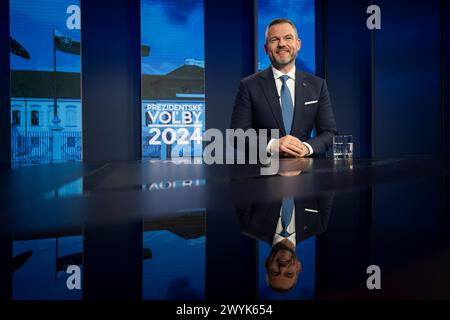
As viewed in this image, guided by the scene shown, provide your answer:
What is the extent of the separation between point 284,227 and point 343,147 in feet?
5.31

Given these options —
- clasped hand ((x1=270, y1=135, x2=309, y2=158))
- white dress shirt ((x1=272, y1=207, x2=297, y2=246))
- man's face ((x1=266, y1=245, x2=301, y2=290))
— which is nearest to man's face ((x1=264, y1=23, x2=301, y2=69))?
clasped hand ((x1=270, y1=135, x2=309, y2=158))

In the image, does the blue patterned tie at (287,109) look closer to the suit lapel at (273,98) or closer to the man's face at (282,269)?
the suit lapel at (273,98)

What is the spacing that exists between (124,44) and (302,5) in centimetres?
211

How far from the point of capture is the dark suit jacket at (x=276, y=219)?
389mm

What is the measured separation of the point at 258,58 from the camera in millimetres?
4348

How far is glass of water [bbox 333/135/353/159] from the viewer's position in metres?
1.91

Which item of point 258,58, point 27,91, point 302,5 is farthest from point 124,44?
point 302,5

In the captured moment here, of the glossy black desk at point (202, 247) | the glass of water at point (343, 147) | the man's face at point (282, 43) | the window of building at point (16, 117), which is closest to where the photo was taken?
the glossy black desk at point (202, 247)

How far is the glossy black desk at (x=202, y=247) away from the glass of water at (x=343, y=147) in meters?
1.26

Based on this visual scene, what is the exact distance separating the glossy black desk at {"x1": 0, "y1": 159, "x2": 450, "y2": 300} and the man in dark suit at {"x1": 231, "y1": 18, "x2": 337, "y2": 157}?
1803 millimetres

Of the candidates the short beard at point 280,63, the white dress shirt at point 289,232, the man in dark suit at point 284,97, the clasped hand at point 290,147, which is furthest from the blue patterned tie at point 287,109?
the white dress shirt at point 289,232

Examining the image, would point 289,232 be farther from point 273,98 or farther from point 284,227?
point 273,98

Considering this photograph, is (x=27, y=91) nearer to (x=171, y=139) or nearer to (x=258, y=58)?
(x=171, y=139)

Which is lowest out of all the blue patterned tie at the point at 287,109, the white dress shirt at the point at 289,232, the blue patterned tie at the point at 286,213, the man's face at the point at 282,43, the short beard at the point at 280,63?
the white dress shirt at the point at 289,232
